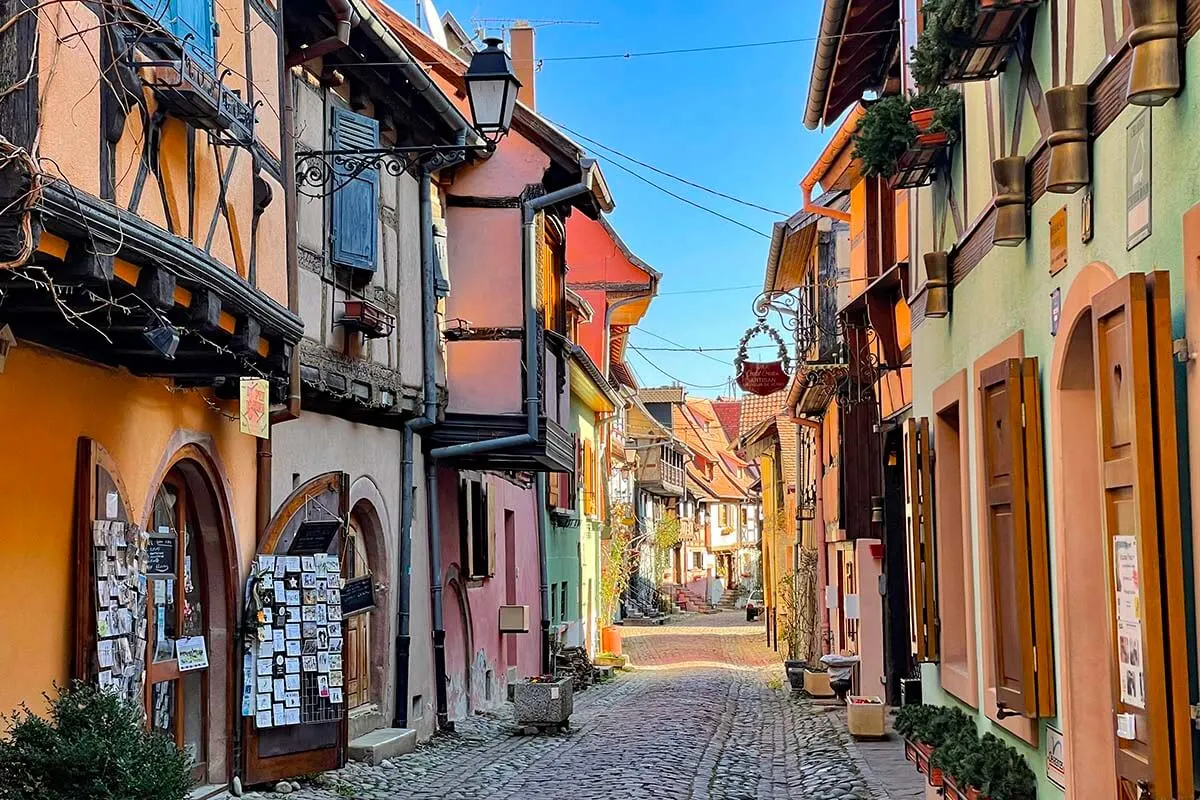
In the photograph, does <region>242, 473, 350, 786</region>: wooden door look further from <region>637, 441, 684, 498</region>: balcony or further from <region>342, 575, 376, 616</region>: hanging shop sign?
→ <region>637, 441, 684, 498</region>: balcony

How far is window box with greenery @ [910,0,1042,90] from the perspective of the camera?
6.30 meters

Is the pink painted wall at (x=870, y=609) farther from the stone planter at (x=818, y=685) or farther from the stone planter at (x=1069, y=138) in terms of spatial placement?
the stone planter at (x=1069, y=138)

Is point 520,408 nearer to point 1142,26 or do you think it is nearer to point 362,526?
point 362,526

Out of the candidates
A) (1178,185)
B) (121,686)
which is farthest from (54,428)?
(1178,185)

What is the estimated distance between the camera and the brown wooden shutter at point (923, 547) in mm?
8945

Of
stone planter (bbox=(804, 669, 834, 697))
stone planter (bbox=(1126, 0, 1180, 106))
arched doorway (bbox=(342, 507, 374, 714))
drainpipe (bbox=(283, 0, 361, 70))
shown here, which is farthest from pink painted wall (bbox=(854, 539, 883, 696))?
stone planter (bbox=(1126, 0, 1180, 106))

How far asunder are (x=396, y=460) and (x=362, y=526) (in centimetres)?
98

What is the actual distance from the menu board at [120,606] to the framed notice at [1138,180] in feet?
18.2

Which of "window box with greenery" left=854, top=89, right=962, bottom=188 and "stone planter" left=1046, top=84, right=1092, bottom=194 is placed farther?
"window box with greenery" left=854, top=89, right=962, bottom=188

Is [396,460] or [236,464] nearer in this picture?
[236,464]

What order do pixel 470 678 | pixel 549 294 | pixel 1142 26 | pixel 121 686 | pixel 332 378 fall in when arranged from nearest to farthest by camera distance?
pixel 1142 26 < pixel 121 686 < pixel 332 378 < pixel 470 678 < pixel 549 294

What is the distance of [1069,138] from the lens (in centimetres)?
532

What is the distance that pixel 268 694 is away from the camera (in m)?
10.6

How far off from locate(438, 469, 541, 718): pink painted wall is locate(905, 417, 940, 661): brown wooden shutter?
815cm
